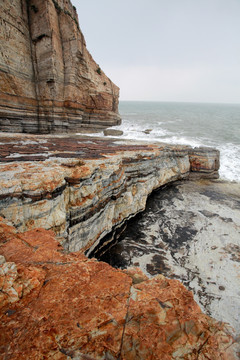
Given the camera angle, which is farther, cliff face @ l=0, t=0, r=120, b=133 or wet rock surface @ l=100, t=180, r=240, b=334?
cliff face @ l=0, t=0, r=120, b=133

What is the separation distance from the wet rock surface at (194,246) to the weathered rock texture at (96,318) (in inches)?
158

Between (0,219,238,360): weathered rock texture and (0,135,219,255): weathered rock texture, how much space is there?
5.74 feet

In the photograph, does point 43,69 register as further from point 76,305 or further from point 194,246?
point 76,305

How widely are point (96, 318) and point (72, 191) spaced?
3.80m

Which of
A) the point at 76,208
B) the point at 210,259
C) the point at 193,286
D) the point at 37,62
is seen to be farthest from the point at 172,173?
the point at 37,62

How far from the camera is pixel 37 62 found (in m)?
14.3

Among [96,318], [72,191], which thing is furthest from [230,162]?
[96,318]

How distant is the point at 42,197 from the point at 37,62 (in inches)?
598

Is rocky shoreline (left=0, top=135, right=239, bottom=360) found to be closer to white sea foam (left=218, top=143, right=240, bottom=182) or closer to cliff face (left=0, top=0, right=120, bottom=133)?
cliff face (left=0, top=0, right=120, bottom=133)

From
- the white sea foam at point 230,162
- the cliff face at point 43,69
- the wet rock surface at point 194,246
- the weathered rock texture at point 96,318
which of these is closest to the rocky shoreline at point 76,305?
the weathered rock texture at point 96,318

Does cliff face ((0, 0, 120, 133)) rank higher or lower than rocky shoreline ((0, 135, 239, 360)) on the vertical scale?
higher

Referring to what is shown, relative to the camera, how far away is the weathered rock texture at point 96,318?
5.62 feet

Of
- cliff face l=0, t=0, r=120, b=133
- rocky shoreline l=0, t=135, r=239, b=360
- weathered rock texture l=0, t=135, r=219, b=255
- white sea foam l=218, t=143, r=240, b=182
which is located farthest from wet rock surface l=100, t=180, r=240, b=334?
cliff face l=0, t=0, r=120, b=133

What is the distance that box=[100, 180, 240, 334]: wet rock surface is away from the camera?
5641 mm
